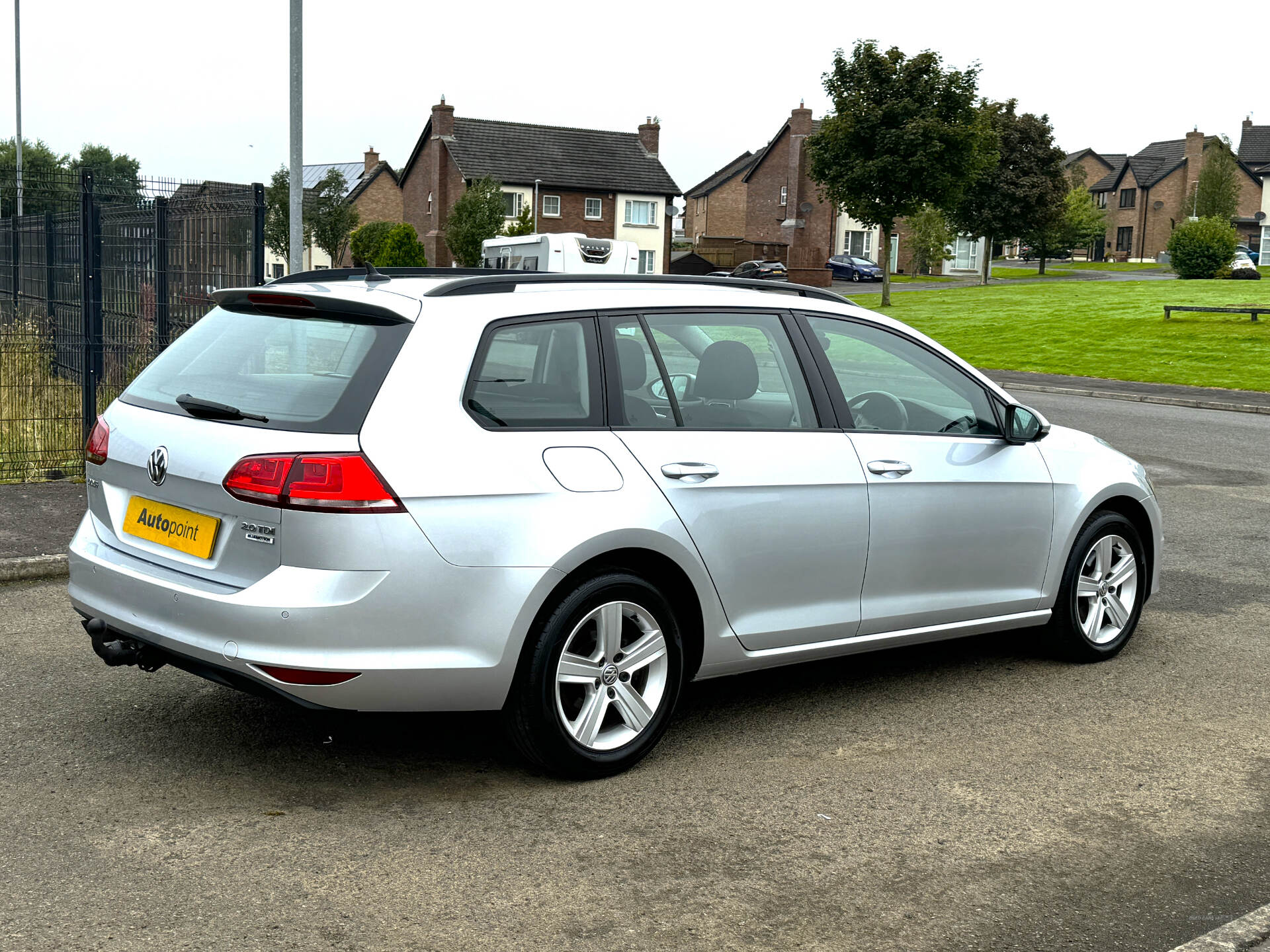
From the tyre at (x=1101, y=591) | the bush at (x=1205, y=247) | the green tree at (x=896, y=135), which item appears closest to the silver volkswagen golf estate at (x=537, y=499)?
the tyre at (x=1101, y=591)

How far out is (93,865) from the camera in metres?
3.82

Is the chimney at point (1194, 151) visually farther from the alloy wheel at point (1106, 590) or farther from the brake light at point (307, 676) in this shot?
the brake light at point (307, 676)

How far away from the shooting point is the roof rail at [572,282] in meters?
4.52

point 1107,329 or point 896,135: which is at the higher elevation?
point 896,135

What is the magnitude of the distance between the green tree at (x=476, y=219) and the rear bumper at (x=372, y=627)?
2248 inches

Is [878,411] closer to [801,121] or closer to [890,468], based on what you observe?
[890,468]

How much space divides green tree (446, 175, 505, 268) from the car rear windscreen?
185 feet

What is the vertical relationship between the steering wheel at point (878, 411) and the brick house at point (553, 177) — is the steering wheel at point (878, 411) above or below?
below

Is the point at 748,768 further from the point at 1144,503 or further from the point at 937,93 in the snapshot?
the point at 937,93

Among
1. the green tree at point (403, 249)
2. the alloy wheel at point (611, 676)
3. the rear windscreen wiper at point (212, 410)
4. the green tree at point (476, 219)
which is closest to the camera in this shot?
the rear windscreen wiper at point (212, 410)

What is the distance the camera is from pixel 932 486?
5.39m

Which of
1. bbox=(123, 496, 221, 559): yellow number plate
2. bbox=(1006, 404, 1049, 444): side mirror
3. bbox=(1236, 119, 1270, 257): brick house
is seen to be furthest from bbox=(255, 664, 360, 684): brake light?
bbox=(1236, 119, 1270, 257): brick house

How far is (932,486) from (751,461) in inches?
36.3

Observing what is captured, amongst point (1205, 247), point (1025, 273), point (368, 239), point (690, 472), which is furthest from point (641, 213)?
point (690, 472)
